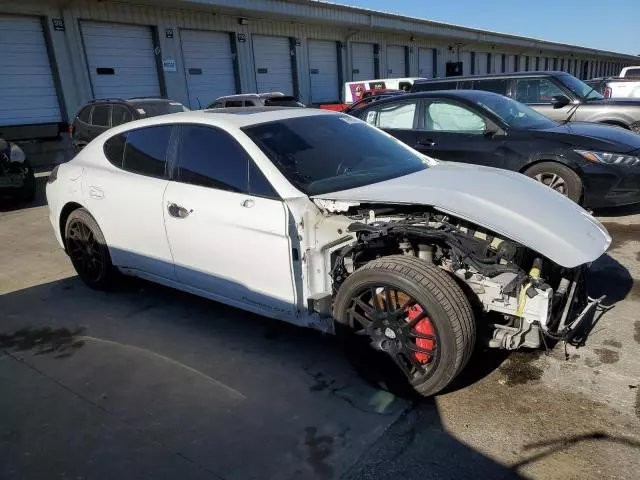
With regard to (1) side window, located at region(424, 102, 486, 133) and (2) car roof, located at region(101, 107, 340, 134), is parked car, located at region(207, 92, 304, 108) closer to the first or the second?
(1) side window, located at region(424, 102, 486, 133)

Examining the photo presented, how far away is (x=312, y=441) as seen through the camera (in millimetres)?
2492

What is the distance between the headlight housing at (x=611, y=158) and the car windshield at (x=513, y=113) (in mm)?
660

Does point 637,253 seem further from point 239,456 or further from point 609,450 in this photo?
point 239,456

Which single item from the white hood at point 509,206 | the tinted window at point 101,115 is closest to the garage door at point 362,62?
the tinted window at point 101,115

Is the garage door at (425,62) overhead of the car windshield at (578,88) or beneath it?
overhead

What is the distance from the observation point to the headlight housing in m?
5.39

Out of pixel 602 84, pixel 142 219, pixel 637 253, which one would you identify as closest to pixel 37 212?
pixel 142 219

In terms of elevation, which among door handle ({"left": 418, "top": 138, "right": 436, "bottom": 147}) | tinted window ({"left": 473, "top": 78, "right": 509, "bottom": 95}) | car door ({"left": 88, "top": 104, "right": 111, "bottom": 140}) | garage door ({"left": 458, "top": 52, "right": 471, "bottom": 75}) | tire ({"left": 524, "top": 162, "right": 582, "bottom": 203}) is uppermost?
garage door ({"left": 458, "top": 52, "right": 471, "bottom": 75})

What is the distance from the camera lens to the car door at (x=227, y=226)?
3.02 metres

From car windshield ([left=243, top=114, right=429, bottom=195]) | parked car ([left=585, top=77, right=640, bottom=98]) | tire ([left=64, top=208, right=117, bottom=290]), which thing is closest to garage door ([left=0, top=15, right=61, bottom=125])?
tire ([left=64, top=208, right=117, bottom=290])

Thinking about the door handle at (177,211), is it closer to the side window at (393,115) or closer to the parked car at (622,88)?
the side window at (393,115)

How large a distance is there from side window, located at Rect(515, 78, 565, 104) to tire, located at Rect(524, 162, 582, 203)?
11.0 ft

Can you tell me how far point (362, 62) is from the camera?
80.6 ft

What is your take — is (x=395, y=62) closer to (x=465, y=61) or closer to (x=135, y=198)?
(x=465, y=61)
